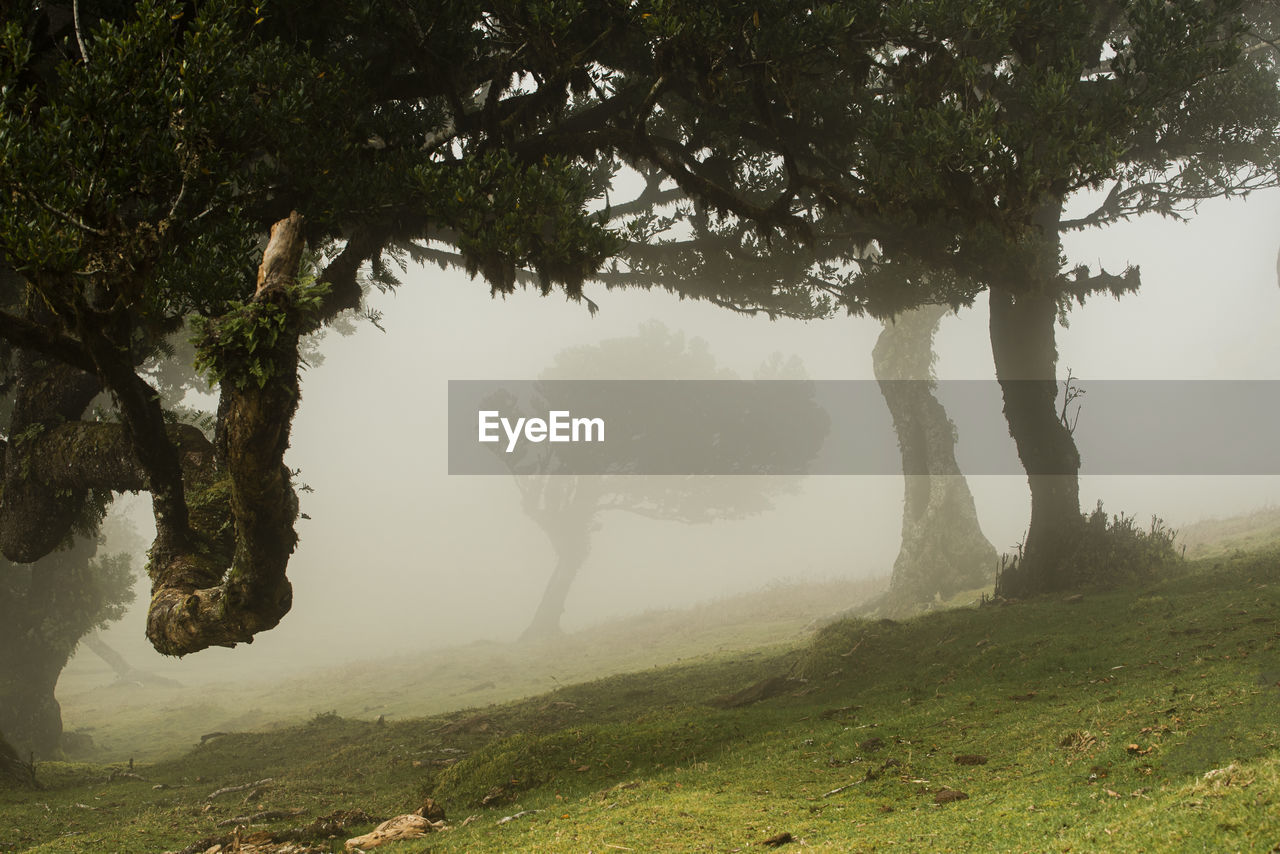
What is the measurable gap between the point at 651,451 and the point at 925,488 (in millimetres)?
20327

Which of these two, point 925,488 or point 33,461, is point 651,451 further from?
point 33,461

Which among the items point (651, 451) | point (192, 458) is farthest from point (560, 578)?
point (192, 458)

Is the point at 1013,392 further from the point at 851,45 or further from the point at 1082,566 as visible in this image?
the point at 851,45

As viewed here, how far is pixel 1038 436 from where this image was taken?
16656mm

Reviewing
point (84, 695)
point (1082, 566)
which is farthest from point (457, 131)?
point (84, 695)

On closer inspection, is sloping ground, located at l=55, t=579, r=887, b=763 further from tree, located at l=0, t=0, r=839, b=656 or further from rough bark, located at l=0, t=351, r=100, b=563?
tree, located at l=0, t=0, r=839, b=656

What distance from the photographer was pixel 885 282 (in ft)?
53.8

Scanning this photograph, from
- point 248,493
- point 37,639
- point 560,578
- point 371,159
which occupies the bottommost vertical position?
point 560,578

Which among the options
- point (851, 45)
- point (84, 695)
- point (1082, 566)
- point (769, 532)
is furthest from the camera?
point (769, 532)

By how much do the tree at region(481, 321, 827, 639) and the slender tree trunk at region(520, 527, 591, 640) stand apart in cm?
7

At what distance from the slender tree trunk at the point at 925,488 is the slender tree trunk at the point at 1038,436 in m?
7.93

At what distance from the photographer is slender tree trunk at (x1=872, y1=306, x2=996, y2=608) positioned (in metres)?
26.0

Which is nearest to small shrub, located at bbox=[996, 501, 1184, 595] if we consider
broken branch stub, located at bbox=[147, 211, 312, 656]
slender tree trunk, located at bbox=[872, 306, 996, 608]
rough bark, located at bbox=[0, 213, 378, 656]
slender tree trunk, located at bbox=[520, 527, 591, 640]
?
slender tree trunk, located at bbox=[872, 306, 996, 608]

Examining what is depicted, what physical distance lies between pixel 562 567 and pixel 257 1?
4266 cm
